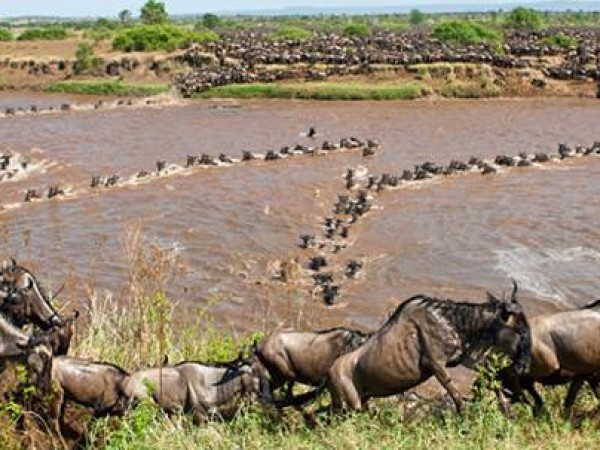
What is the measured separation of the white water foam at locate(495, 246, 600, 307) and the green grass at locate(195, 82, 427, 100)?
21807 mm

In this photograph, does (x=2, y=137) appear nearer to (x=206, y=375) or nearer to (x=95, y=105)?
(x=95, y=105)

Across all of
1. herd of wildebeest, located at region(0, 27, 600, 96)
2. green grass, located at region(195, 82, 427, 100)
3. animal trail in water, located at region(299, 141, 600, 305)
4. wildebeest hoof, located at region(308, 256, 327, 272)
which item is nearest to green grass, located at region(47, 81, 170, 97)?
herd of wildebeest, located at region(0, 27, 600, 96)

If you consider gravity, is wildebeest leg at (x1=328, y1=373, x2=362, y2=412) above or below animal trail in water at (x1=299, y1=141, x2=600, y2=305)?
above

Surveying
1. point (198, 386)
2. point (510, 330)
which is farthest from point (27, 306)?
point (510, 330)

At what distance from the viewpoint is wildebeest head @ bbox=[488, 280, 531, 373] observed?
630cm

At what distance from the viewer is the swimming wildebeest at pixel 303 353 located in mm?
7035

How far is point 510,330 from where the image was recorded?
6.31 meters

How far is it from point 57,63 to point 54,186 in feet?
93.6

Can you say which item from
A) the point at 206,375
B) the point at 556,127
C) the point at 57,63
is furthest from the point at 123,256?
the point at 57,63

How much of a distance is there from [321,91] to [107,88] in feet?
34.6

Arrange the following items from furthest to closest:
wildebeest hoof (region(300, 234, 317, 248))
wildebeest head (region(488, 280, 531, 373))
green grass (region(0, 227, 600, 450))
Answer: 1. wildebeest hoof (region(300, 234, 317, 248))
2. wildebeest head (region(488, 280, 531, 373))
3. green grass (region(0, 227, 600, 450))

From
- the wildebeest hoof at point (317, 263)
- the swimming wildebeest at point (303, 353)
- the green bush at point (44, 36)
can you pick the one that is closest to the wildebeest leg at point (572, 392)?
the swimming wildebeest at point (303, 353)

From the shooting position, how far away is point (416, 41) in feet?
160

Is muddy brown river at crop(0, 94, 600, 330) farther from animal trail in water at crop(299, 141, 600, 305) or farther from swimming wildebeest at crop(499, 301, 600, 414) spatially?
swimming wildebeest at crop(499, 301, 600, 414)
